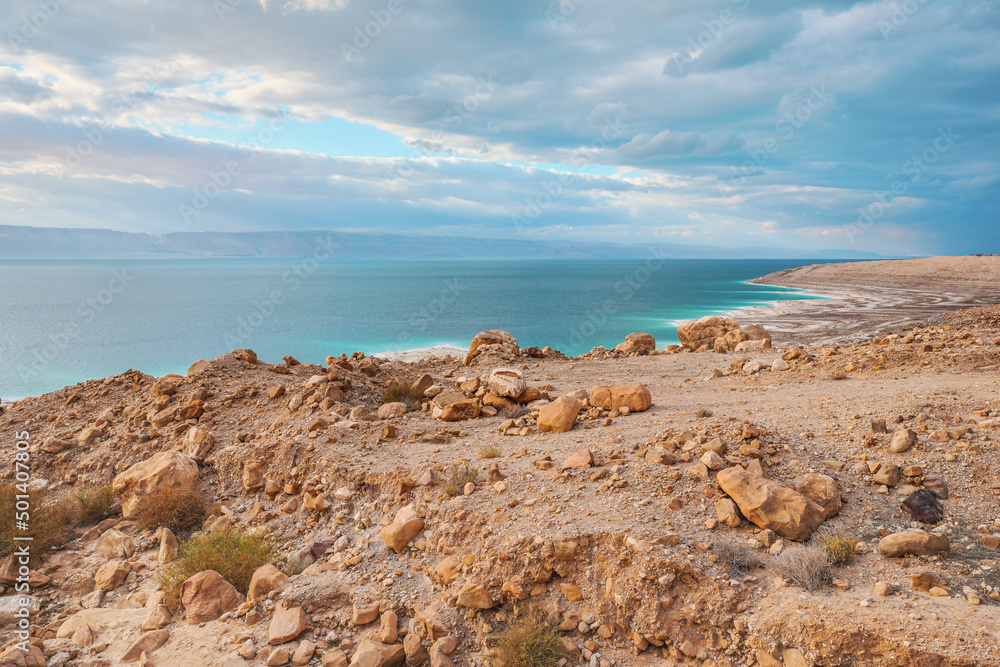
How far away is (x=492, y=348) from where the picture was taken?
57.4 ft

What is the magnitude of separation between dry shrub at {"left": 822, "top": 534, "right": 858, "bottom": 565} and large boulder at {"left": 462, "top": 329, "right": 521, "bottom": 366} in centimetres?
1226

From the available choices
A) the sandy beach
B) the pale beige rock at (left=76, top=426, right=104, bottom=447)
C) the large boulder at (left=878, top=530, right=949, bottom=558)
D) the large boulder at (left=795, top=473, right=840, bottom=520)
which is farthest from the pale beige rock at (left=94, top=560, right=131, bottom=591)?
the sandy beach

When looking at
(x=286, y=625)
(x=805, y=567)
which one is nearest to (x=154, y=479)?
(x=286, y=625)

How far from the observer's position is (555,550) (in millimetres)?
5336

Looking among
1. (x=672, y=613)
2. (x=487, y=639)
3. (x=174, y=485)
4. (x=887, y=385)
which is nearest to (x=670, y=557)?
(x=672, y=613)

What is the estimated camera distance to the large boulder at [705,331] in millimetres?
22016

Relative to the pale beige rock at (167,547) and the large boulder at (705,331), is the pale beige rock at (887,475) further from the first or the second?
the large boulder at (705,331)

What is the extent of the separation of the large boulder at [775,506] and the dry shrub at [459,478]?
10.2 ft

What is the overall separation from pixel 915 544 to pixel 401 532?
531 centimetres

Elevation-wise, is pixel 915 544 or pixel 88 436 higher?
pixel 915 544

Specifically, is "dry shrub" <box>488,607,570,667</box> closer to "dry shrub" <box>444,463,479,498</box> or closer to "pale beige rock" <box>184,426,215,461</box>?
"dry shrub" <box>444,463,479,498</box>

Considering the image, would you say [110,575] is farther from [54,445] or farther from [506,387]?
[506,387]

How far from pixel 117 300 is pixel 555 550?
88.7m

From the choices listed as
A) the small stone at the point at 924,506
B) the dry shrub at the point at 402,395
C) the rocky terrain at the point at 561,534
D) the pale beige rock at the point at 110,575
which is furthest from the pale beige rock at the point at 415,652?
the dry shrub at the point at 402,395
